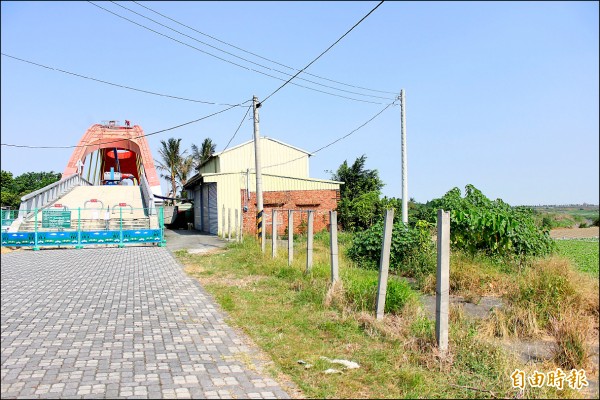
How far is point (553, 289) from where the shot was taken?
196 inches

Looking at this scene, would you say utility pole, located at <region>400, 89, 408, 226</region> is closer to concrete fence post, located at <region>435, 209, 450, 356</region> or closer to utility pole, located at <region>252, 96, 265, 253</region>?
utility pole, located at <region>252, 96, 265, 253</region>

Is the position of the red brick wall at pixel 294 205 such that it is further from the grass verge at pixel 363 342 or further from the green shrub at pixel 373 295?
the green shrub at pixel 373 295

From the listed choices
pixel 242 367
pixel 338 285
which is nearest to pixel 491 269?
pixel 338 285

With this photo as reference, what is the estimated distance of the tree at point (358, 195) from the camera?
2550 cm

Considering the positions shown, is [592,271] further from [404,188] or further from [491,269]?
[404,188]

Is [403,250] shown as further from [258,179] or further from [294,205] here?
[294,205]

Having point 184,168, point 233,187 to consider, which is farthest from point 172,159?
point 233,187

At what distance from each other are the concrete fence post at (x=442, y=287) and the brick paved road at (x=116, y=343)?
179 centimetres

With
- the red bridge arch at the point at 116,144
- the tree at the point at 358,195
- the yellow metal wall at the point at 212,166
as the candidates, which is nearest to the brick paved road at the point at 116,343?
the tree at the point at 358,195

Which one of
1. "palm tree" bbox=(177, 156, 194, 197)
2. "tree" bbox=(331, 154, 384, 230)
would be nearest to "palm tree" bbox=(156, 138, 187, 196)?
"palm tree" bbox=(177, 156, 194, 197)

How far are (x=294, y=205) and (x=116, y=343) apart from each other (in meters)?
21.4

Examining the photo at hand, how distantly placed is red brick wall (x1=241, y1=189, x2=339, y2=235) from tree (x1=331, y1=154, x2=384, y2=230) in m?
0.90

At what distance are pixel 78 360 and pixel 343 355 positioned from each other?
8.91 ft

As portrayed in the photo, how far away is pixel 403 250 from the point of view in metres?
11.0
